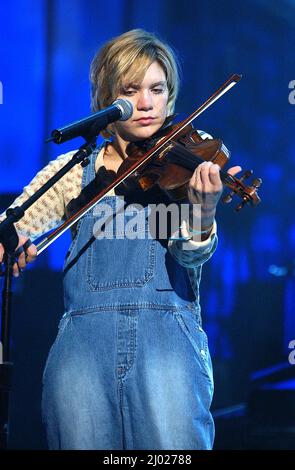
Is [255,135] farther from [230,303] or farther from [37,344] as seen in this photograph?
[37,344]

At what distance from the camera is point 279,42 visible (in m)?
2.77

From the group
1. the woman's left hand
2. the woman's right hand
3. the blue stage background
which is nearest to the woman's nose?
the woman's left hand

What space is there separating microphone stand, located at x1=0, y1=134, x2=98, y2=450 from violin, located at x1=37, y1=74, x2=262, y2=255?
7cm

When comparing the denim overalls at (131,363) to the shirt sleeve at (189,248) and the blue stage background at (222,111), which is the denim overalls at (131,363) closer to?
the shirt sleeve at (189,248)

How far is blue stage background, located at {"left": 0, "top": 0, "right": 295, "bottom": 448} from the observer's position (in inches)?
102

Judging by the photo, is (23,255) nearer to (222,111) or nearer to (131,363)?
(131,363)

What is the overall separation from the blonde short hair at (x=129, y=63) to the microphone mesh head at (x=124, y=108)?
14 cm

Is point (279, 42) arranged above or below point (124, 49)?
above

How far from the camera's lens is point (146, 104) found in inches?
59.4

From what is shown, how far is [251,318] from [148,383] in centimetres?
156

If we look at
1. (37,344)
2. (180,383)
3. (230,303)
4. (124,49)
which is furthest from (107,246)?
(230,303)

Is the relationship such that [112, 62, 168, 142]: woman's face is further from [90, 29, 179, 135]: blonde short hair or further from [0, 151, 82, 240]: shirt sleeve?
[0, 151, 82, 240]: shirt sleeve

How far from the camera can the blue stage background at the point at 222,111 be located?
2.60 metres

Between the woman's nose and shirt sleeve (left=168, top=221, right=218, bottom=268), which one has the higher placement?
the woman's nose
